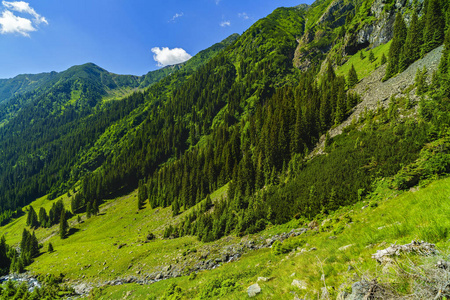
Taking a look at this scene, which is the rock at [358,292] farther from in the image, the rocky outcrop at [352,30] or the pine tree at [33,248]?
the pine tree at [33,248]

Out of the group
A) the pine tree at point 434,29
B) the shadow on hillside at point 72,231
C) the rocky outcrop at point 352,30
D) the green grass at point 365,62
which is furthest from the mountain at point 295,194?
the shadow on hillside at point 72,231

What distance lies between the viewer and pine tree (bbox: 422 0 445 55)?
43.2 m

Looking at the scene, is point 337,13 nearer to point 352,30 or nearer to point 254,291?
point 352,30

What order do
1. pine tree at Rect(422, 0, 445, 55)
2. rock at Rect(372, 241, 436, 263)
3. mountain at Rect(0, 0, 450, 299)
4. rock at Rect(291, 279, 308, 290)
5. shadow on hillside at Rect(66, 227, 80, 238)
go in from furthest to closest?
shadow on hillside at Rect(66, 227, 80, 238) < pine tree at Rect(422, 0, 445, 55) < mountain at Rect(0, 0, 450, 299) < rock at Rect(291, 279, 308, 290) < rock at Rect(372, 241, 436, 263)

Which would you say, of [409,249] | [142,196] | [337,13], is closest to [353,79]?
[409,249]

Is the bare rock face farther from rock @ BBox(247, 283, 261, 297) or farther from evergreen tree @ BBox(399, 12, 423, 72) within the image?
rock @ BBox(247, 283, 261, 297)

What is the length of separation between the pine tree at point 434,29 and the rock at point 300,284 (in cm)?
6462

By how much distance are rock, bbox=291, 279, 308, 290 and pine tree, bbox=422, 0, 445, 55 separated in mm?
64622

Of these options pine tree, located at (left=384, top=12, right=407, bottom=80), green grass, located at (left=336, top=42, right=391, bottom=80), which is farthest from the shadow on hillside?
green grass, located at (left=336, top=42, right=391, bottom=80)

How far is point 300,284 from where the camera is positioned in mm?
7355

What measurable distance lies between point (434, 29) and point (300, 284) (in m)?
69.7

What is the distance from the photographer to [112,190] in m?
126

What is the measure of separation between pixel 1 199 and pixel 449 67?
888 feet

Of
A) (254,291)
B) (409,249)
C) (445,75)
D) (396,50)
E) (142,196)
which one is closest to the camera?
(409,249)
